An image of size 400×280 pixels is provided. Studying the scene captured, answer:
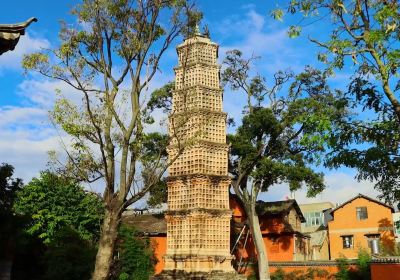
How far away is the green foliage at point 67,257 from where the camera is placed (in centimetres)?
2745

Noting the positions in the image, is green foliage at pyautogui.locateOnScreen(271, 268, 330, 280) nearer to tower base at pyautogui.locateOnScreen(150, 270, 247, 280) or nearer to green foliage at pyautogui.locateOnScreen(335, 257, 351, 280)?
green foliage at pyautogui.locateOnScreen(335, 257, 351, 280)

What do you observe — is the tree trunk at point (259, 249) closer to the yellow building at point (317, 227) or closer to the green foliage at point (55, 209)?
the green foliage at point (55, 209)

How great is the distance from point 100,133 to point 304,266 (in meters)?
23.1

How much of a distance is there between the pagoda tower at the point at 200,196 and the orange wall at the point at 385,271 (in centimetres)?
723

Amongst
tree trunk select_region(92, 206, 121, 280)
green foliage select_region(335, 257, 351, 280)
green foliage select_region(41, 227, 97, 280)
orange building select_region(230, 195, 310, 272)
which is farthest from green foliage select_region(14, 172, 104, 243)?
tree trunk select_region(92, 206, 121, 280)

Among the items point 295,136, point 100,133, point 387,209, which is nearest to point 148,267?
point 295,136

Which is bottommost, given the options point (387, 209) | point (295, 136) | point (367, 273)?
point (367, 273)

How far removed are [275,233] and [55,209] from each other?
1672 centimetres

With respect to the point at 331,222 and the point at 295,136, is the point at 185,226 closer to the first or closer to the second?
the point at 295,136

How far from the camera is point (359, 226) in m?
40.1

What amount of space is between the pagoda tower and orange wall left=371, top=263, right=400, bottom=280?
285 inches

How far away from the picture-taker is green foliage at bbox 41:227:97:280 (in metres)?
27.5

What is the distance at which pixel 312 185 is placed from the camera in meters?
30.7

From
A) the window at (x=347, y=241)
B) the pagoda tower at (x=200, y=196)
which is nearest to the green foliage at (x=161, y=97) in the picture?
the pagoda tower at (x=200, y=196)
